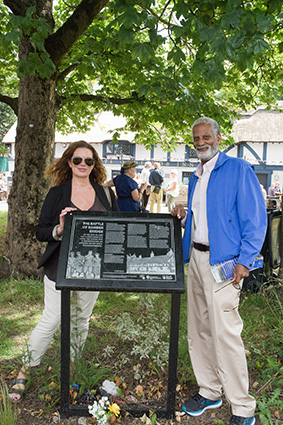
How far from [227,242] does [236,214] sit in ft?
0.73

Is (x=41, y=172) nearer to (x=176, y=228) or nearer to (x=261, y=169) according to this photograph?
(x=176, y=228)

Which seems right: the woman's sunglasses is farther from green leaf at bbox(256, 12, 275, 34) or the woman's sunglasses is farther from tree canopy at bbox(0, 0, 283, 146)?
green leaf at bbox(256, 12, 275, 34)

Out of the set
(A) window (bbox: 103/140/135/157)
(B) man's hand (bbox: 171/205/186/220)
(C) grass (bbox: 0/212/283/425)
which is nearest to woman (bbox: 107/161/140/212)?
(C) grass (bbox: 0/212/283/425)

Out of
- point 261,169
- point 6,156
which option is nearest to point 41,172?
point 261,169

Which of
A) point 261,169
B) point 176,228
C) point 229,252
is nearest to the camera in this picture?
point 229,252

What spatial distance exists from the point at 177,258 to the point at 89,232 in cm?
69

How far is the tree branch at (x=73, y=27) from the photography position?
17.9ft

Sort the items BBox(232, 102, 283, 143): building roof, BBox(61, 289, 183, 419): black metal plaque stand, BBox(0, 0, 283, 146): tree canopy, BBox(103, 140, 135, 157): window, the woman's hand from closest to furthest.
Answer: BBox(61, 289, 183, 419): black metal plaque stand < the woman's hand < BBox(0, 0, 283, 146): tree canopy < BBox(232, 102, 283, 143): building roof < BBox(103, 140, 135, 157): window

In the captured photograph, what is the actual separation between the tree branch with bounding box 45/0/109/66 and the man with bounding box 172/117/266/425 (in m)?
3.52

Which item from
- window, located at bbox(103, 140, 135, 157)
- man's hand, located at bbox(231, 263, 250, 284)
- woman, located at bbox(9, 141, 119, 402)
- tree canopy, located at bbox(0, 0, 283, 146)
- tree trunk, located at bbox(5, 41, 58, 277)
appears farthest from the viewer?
window, located at bbox(103, 140, 135, 157)

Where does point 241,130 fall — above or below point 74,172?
above

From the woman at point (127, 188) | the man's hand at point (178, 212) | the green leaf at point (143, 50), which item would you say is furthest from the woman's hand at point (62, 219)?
the woman at point (127, 188)

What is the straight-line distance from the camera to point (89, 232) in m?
2.91

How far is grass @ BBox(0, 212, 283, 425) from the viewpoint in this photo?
10.6 feet
